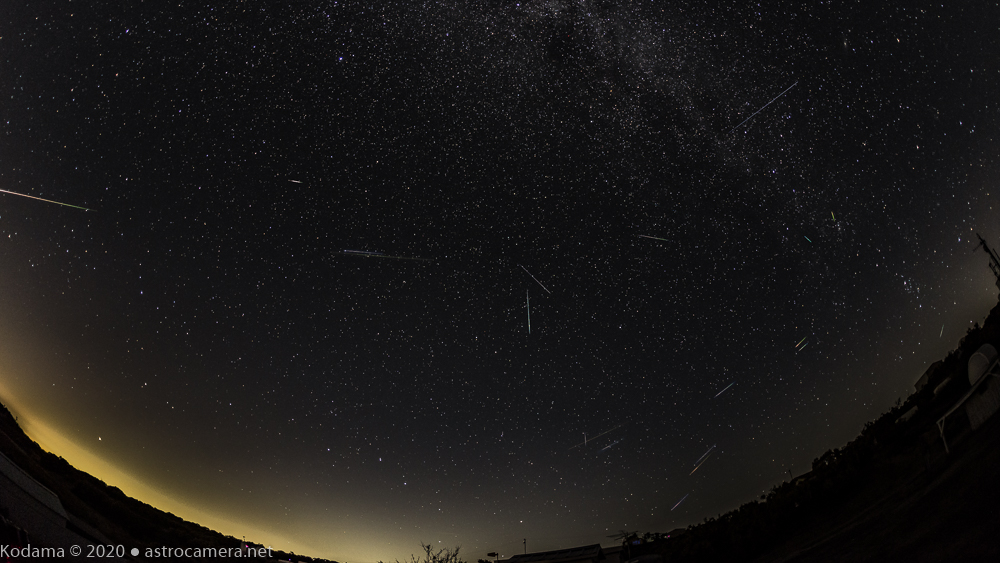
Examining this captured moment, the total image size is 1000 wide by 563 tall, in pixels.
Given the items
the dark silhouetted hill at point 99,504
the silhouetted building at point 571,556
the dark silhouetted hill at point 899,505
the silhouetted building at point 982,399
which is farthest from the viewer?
the dark silhouetted hill at point 99,504

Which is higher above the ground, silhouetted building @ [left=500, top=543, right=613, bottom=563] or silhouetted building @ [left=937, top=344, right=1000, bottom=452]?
silhouetted building @ [left=937, top=344, right=1000, bottom=452]

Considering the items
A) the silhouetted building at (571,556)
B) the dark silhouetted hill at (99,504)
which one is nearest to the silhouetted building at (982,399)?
the silhouetted building at (571,556)

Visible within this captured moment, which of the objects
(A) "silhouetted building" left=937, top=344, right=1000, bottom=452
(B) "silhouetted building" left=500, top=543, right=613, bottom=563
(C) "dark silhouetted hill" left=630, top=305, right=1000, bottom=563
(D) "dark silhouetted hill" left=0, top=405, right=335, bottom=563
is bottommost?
(B) "silhouetted building" left=500, top=543, right=613, bottom=563

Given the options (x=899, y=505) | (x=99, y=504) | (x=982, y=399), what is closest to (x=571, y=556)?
(x=899, y=505)

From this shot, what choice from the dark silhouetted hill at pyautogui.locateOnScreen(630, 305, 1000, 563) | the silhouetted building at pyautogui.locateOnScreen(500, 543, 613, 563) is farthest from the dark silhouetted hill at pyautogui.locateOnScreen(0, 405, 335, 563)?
the dark silhouetted hill at pyautogui.locateOnScreen(630, 305, 1000, 563)

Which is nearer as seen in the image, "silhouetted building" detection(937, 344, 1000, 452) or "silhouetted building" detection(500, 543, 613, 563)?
"silhouetted building" detection(937, 344, 1000, 452)

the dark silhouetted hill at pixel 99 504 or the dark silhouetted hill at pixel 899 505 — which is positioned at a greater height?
the dark silhouetted hill at pixel 99 504

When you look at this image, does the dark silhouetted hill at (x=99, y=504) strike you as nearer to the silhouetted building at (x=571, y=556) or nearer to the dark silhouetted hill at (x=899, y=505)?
the silhouetted building at (x=571, y=556)

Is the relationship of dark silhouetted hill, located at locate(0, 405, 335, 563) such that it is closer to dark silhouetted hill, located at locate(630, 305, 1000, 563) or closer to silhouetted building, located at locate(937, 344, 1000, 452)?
dark silhouetted hill, located at locate(630, 305, 1000, 563)

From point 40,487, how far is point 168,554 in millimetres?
19161

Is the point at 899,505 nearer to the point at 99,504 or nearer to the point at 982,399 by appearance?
the point at 982,399

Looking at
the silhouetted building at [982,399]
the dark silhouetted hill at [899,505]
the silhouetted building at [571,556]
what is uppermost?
Result: the silhouetted building at [982,399]

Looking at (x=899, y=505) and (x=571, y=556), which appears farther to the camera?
(x=571, y=556)

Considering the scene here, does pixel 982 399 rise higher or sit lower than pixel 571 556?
higher
